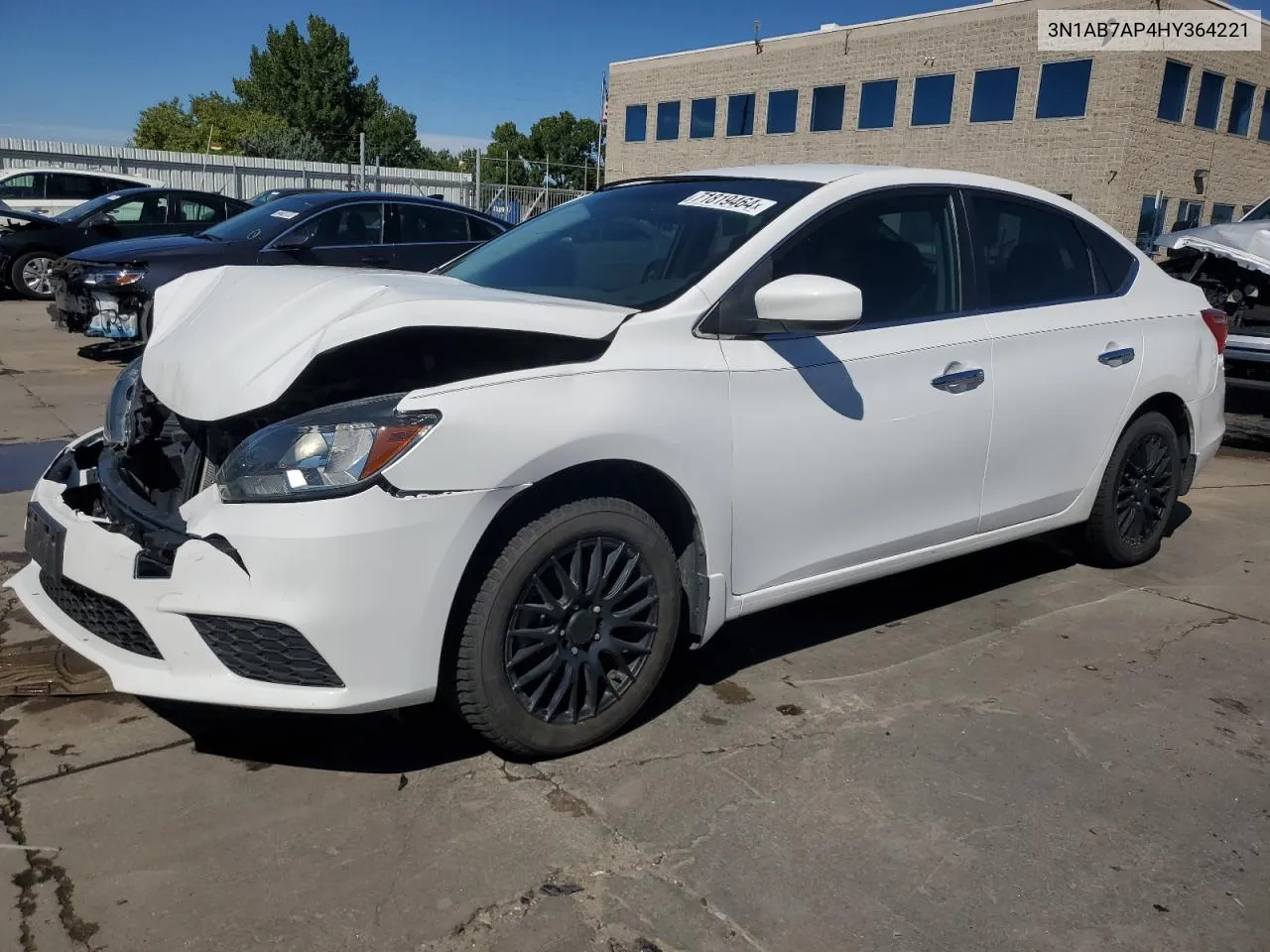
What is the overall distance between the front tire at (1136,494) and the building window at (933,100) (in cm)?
2839

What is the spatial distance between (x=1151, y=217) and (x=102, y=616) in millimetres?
30612

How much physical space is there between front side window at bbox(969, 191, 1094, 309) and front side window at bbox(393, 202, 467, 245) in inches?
279

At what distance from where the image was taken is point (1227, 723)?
11.5ft

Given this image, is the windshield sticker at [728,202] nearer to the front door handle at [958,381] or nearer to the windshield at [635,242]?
the windshield at [635,242]

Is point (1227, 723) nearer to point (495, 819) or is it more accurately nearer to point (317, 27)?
point (495, 819)

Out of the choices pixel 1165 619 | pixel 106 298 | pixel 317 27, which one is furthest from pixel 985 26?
pixel 317 27

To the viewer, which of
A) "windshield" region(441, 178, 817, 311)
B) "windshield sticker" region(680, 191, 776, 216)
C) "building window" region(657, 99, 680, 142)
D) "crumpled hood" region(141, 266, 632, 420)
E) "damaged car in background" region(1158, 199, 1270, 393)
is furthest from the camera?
"building window" region(657, 99, 680, 142)

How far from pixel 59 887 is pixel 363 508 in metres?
1.07

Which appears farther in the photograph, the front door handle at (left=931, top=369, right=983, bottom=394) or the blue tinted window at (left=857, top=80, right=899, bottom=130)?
the blue tinted window at (left=857, top=80, right=899, bottom=130)

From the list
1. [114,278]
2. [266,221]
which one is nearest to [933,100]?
[266,221]

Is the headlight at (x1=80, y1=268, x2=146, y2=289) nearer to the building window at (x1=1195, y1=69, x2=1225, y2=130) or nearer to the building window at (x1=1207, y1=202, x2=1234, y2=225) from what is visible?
the building window at (x1=1195, y1=69, x2=1225, y2=130)

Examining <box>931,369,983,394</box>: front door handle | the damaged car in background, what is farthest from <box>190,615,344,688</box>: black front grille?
the damaged car in background

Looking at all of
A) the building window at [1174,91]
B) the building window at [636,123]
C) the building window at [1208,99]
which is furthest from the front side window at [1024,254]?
the building window at [636,123]

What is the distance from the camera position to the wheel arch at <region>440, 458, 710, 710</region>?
2.76m
